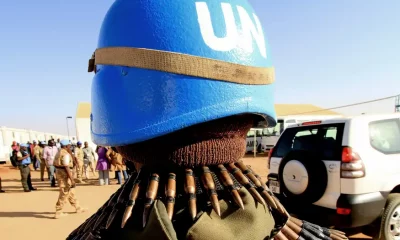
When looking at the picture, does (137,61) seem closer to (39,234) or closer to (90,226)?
(90,226)

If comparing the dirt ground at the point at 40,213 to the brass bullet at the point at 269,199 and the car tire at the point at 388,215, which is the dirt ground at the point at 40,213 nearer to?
the car tire at the point at 388,215

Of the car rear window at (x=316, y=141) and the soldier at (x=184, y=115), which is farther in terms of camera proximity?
the car rear window at (x=316, y=141)

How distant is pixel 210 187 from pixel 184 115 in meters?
0.24

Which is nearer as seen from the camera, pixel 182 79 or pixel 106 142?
pixel 182 79

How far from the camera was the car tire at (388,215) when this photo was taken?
3414 millimetres

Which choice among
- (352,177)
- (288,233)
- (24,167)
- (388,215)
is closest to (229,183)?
(288,233)

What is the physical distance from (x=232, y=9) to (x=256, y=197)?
630 millimetres

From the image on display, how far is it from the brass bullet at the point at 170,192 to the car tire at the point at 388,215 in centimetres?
365

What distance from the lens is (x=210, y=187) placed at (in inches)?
33.6

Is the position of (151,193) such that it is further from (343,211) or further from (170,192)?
(343,211)

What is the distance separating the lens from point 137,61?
0.86 m

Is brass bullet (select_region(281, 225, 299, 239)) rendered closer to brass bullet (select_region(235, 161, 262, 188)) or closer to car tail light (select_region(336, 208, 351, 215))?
brass bullet (select_region(235, 161, 262, 188))

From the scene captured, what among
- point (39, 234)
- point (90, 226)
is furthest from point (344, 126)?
point (39, 234)

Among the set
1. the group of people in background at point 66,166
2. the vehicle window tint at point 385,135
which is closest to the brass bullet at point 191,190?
the vehicle window tint at point 385,135
